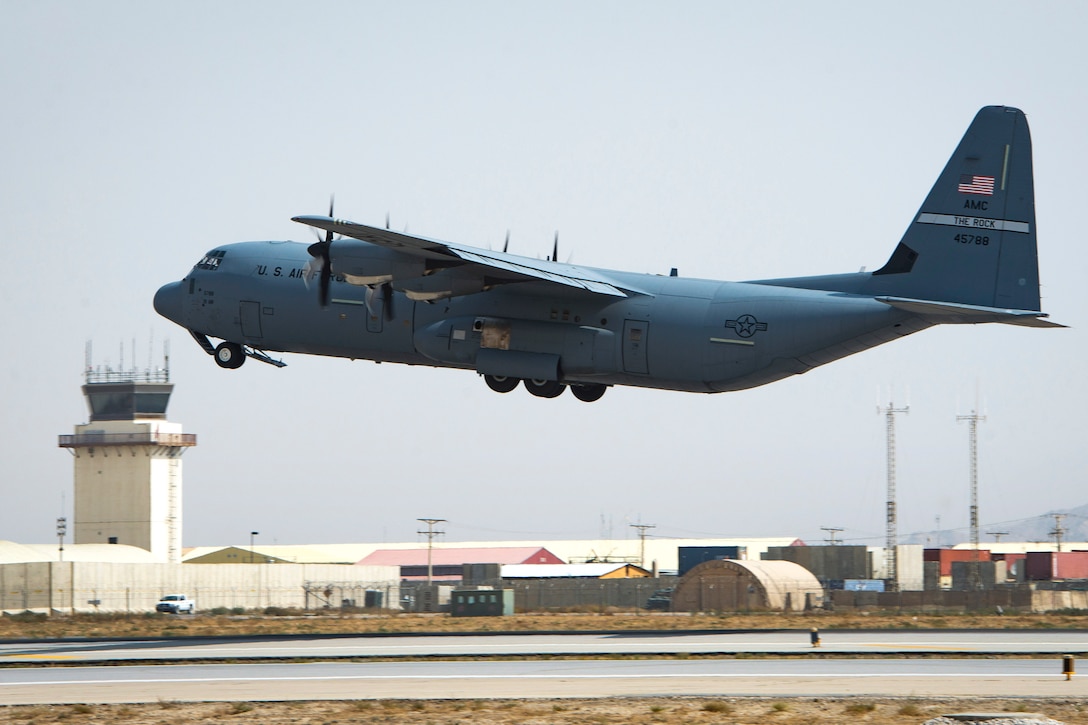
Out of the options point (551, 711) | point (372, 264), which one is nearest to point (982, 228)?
point (372, 264)

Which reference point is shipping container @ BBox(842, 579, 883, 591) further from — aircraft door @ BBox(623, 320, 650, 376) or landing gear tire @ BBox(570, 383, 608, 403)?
aircraft door @ BBox(623, 320, 650, 376)

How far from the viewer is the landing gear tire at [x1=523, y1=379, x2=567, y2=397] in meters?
35.8

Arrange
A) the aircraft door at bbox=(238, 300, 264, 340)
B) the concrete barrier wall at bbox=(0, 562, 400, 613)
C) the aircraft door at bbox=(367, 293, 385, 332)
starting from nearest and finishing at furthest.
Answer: the aircraft door at bbox=(367, 293, 385, 332) < the aircraft door at bbox=(238, 300, 264, 340) < the concrete barrier wall at bbox=(0, 562, 400, 613)

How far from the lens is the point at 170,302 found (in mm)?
38781

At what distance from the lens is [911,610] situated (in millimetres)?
54094

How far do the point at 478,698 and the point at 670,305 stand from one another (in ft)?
46.7

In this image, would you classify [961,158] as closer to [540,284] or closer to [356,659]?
[540,284]

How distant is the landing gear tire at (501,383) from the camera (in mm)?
35688

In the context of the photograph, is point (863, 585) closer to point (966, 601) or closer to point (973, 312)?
point (966, 601)

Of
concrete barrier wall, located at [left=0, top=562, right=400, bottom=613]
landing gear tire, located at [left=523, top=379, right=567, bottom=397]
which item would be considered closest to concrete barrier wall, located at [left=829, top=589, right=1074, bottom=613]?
concrete barrier wall, located at [left=0, top=562, right=400, bottom=613]

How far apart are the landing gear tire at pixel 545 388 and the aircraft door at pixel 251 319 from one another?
7.71m

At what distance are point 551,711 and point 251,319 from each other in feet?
63.4

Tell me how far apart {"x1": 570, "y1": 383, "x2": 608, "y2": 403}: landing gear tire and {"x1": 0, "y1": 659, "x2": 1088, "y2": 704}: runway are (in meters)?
11.3

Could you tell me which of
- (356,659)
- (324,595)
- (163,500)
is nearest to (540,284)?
(356,659)
